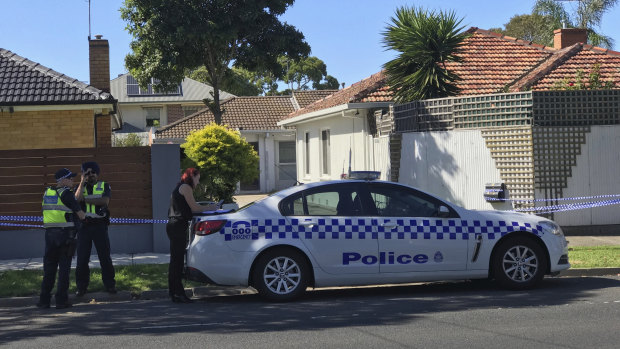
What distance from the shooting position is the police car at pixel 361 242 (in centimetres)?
911

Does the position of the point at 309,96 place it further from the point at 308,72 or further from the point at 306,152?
the point at 308,72

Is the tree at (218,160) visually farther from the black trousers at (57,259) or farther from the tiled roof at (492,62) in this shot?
the tiled roof at (492,62)

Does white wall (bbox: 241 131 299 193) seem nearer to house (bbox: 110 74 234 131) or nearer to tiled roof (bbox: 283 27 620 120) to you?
tiled roof (bbox: 283 27 620 120)

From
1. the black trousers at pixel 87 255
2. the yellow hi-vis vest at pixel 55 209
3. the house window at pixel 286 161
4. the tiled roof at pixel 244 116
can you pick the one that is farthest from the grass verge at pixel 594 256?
the tiled roof at pixel 244 116

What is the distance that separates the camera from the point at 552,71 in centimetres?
1875

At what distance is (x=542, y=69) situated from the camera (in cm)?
1922

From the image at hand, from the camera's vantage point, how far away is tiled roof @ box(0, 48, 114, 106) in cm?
1620

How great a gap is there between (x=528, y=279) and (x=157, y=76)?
16.1 meters

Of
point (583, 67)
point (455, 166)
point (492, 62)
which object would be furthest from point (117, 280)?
point (492, 62)

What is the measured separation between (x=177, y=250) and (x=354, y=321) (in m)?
2.72

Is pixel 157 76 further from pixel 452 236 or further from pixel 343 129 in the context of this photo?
pixel 452 236

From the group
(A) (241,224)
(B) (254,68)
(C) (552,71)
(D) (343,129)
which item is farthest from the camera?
(B) (254,68)

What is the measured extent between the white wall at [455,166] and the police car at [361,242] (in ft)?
19.3

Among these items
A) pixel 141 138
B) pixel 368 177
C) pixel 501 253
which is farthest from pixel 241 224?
pixel 141 138
